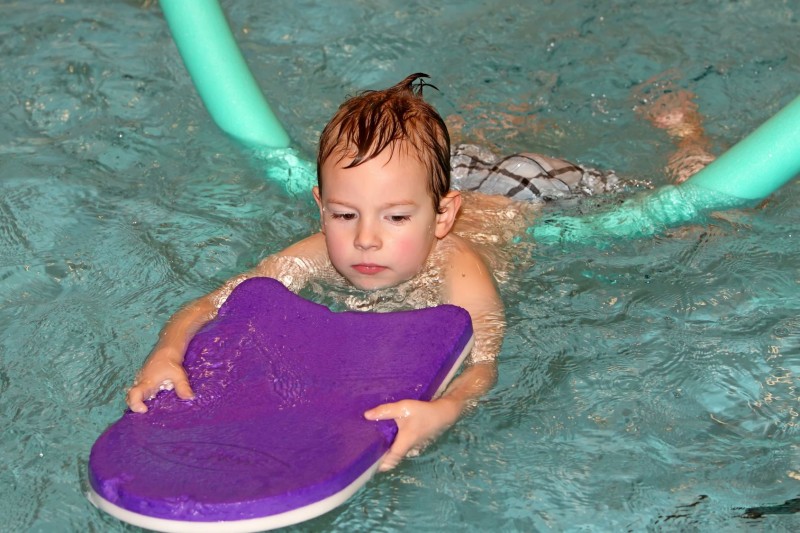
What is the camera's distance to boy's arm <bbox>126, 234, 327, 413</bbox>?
216 centimetres

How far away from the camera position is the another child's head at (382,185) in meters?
2.42

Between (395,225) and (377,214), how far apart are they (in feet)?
0.19

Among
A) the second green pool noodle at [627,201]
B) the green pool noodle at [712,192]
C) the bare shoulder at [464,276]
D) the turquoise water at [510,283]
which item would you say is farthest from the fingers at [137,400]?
the green pool noodle at [712,192]

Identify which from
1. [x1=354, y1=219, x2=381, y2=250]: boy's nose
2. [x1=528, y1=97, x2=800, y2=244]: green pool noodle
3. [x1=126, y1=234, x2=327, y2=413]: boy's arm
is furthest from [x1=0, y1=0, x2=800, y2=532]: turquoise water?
[x1=354, y1=219, x2=381, y2=250]: boy's nose

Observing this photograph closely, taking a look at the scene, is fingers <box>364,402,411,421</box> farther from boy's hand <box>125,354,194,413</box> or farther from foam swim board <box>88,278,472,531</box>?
boy's hand <box>125,354,194,413</box>

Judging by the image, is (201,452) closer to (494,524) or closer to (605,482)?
(494,524)

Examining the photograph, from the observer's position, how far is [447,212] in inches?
103

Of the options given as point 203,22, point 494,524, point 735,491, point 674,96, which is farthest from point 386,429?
point 674,96

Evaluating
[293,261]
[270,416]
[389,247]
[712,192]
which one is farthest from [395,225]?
[712,192]

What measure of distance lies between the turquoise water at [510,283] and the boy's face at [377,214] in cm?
35

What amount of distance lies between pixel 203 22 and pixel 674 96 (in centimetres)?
165

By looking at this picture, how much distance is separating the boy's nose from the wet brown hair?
0.46 feet

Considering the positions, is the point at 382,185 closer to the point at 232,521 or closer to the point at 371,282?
the point at 371,282

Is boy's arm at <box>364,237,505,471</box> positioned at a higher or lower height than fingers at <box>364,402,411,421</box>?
lower
